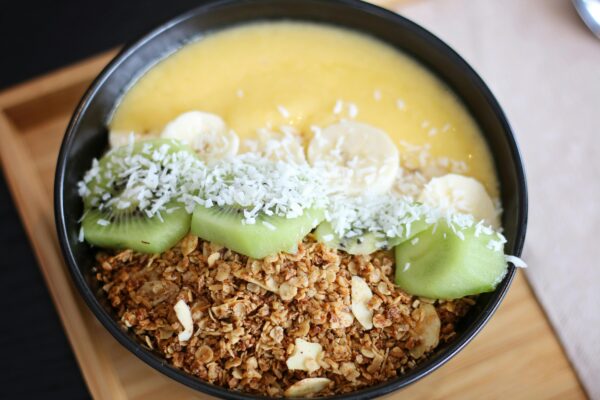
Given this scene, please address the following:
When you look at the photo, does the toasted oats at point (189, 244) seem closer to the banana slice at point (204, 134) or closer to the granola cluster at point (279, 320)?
the granola cluster at point (279, 320)

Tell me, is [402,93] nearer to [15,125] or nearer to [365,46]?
[365,46]

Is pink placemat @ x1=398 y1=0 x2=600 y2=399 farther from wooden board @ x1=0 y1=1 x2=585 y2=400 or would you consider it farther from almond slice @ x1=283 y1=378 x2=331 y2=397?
almond slice @ x1=283 y1=378 x2=331 y2=397

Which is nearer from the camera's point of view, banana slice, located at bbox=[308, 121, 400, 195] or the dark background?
banana slice, located at bbox=[308, 121, 400, 195]

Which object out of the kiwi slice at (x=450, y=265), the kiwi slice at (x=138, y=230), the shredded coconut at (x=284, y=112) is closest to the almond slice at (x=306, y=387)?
the kiwi slice at (x=450, y=265)

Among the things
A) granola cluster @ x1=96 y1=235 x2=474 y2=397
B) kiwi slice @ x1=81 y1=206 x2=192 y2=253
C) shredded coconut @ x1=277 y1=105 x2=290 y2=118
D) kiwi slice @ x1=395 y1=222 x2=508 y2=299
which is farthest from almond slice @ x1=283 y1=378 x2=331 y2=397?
shredded coconut @ x1=277 y1=105 x2=290 y2=118

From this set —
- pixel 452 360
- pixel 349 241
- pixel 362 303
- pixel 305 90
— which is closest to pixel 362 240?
pixel 349 241

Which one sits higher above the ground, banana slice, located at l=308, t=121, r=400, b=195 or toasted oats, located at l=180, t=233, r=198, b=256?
banana slice, located at l=308, t=121, r=400, b=195
